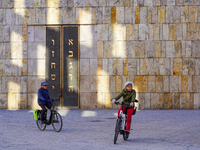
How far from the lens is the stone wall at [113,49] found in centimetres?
2050

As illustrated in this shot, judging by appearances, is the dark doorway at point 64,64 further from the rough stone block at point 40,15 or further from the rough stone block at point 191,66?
the rough stone block at point 191,66

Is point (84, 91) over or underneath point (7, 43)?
underneath

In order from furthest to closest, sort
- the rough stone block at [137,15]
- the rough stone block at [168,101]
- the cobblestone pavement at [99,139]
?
the rough stone block at [137,15] → the rough stone block at [168,101] → the cobblestone pavement at [99,139]

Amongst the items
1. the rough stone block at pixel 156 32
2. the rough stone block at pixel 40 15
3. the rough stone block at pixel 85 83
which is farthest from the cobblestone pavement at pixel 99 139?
the rough stone block at pixel 40 15

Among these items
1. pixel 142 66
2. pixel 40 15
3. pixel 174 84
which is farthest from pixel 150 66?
pixel 40 15

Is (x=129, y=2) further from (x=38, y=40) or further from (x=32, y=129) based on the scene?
(x=32, y=129)

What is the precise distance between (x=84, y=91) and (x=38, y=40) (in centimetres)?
426

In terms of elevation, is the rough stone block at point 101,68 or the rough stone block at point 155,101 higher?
the rough stone block at point 101,68

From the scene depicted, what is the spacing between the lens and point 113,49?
20.6m

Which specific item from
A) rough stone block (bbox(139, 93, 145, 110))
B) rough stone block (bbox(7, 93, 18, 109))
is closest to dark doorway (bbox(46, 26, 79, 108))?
rough stone block (bbox(7, 93, 18, 109))

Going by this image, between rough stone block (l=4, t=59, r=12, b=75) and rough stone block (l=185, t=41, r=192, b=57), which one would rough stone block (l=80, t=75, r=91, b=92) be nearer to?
rough stone block (l=4, t=59, r=12, b=75)

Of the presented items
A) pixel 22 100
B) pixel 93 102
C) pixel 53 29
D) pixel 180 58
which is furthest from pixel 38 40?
pixel 180 58

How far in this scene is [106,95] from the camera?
20.6 metres

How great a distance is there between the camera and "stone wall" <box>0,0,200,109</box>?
20500 millimetres
